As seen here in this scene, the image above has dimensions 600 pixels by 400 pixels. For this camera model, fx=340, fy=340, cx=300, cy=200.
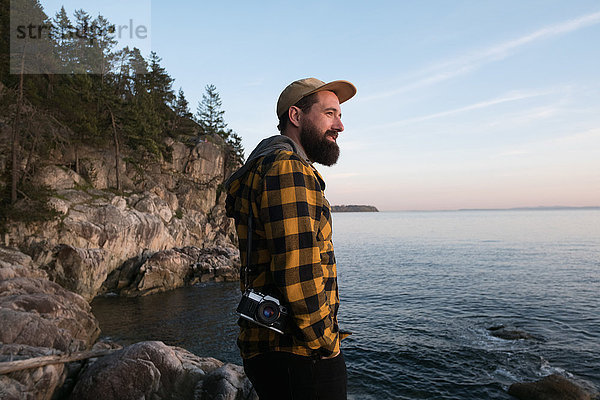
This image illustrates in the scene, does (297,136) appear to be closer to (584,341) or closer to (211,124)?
(584,341)

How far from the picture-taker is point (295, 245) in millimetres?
1856

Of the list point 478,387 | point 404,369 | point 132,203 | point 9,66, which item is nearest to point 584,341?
point 478,387

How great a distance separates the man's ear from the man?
0.07m

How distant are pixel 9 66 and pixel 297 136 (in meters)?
35.4

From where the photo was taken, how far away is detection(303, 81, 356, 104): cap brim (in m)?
2.42

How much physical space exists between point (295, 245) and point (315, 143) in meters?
0.91

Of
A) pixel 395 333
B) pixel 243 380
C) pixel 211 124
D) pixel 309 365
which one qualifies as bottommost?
pixel 395 333

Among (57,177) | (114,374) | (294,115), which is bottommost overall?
(114,374)

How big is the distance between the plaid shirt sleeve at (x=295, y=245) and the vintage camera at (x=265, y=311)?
89 mm

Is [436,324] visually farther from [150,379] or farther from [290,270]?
[290,270]

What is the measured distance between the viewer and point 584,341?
14547 millimetres

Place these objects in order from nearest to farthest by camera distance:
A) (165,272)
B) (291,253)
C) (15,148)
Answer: (291,253) < (15,148) < (165,272)

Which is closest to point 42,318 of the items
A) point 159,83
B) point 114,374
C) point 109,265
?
point 114,374

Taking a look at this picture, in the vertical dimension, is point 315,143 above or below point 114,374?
above
